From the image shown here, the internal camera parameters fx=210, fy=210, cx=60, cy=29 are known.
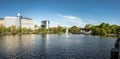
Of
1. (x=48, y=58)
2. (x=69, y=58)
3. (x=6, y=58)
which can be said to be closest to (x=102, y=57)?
(x=69, y=58)

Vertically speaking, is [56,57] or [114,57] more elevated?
[114,57]

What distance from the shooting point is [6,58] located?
36969 millimetres

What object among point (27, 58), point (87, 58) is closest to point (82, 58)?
point (87, 58)

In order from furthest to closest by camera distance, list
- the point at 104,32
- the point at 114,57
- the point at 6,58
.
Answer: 1. the point at 104,32
2. the point at 6,58
3. the point at 114,57

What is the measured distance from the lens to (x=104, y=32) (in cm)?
19738

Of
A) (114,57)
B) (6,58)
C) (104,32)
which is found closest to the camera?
(114,57)

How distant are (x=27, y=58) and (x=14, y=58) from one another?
7.46 feet

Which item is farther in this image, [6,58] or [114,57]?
[6,58]

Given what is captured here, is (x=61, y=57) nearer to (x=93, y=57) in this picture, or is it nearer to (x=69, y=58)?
(x=69, y=58)

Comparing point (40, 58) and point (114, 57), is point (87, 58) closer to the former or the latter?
point (40, 58)

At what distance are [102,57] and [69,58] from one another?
6.22 meters

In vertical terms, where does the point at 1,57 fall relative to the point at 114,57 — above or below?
below

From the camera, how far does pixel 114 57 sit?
17078 mm

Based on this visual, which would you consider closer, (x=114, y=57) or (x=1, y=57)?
(x=114, y=57)
